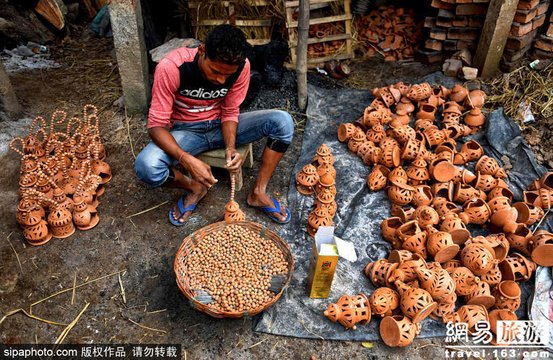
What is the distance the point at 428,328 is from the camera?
2301 millimetres

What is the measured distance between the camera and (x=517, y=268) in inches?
97.0

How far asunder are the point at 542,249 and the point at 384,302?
1.13 metres

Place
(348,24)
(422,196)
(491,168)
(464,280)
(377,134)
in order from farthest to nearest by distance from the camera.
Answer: (348,24), (377,134), (491,168), (422,196), (464,280)

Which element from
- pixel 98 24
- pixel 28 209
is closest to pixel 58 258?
pixel 28 209

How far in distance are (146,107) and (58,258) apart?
6.26 ft

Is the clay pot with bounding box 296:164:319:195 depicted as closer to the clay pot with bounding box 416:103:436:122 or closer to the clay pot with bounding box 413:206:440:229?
the clay pot with bounding box 413:206:440:229

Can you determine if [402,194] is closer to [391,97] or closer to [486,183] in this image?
[486,183]

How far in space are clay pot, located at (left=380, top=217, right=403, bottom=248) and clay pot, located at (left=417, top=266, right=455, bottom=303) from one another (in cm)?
45

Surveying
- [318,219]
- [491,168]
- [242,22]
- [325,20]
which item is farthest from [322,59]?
[318,219]

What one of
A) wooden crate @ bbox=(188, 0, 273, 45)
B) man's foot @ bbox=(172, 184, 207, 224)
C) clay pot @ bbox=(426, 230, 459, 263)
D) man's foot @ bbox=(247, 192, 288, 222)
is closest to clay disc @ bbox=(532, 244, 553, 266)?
clay pot @ bbox=(426, 230, 459, 263)

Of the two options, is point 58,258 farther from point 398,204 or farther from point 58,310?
point 398,204

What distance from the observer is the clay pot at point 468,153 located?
3.24 m

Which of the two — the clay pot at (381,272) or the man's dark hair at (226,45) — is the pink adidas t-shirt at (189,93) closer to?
the man's dark hair at (226,45)

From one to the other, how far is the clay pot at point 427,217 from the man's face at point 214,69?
5.19 ft
